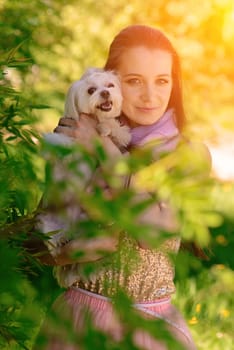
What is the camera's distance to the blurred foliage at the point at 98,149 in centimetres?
85

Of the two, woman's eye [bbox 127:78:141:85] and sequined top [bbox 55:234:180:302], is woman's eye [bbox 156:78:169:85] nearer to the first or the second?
woman's eye [bbox 127:78:141:85]

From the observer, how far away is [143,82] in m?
1.83

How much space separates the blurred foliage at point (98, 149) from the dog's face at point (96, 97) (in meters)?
0.06

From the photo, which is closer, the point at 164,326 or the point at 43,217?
the point at 164,326

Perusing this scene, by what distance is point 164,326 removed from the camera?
2.62ft

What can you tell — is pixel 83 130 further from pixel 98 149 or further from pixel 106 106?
pixel 98 149

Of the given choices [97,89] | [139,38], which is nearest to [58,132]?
[97,89]

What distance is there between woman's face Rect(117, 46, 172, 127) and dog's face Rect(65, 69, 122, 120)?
53 mm

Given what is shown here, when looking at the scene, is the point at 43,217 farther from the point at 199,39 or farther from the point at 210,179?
the point at 199,39

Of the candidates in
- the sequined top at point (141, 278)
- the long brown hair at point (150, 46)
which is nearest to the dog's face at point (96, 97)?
the long brown hair at point (150, 46)

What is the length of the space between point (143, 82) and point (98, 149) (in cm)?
97

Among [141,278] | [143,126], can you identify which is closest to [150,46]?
[143,126]

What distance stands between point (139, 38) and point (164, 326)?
1.14 meters

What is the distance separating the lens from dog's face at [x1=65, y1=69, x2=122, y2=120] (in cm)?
172
